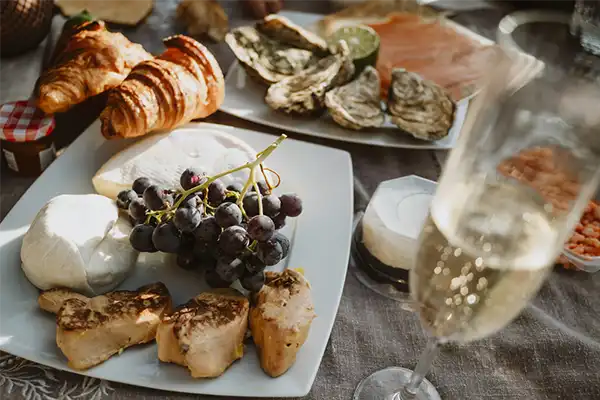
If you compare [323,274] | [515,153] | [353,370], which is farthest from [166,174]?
[515,153]

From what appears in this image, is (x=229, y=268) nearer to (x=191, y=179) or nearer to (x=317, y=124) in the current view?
(x=191, y=179)

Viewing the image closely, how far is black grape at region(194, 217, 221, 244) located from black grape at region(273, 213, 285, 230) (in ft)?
0.31

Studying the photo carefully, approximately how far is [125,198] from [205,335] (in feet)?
0.81

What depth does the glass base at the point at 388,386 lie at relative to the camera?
0.70 metres

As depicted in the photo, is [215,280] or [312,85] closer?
[215,280]

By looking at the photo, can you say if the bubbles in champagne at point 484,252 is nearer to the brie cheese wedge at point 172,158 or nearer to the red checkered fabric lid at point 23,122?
the brie cheese wedge at point 172,158

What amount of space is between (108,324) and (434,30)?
3.26 feet

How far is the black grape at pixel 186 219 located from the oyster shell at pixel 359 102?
416 millimetres

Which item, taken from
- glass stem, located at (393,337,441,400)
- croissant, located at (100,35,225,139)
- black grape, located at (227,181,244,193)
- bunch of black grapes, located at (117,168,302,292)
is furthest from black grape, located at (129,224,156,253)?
glass stem, located at (393,337,441,400)

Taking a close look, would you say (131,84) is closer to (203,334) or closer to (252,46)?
(252,46)

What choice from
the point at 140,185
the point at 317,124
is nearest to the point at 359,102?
the point at 317,124

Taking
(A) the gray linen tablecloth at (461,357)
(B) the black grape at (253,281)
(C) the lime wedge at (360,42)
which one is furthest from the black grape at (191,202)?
(C) the lime wedge at (360,42)

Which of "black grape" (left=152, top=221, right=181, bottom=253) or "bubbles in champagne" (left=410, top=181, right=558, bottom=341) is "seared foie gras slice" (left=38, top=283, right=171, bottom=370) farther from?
"bubbles in champagne" (left=410, top=181, right=558, bottom=341)

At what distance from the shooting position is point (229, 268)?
704 mm
